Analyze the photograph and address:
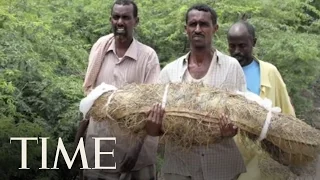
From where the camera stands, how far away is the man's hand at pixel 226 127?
3.17 meters

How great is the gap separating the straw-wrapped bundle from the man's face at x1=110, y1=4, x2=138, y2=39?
1.96 feet

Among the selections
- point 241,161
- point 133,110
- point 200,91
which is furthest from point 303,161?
point 133,110

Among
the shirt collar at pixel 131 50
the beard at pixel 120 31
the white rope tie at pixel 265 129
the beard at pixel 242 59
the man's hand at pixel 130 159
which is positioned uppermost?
the beard at pixel 120 31

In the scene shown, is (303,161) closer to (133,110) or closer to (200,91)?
(200,91)

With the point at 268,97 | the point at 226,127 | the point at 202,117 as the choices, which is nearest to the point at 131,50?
the point at 268,97

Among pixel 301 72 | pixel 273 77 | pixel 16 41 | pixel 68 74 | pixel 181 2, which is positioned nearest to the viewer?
pixel 273 77

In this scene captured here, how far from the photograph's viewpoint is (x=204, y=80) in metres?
3.56

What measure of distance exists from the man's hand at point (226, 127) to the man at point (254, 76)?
0.66 metres

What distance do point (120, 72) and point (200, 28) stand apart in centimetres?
65

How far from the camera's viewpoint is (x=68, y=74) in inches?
253

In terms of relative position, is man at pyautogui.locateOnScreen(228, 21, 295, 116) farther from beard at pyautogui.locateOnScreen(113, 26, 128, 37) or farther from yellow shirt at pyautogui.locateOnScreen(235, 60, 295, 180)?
beard at pyautogui.locateOnScreen(113, 26, 128, 37)

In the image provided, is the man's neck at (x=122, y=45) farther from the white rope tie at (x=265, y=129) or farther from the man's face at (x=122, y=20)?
the white rope tie at (x=265, y=129)

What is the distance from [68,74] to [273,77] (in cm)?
289

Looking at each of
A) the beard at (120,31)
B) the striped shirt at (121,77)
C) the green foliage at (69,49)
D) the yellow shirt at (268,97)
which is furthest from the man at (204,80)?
the green foliage at (69,49)
